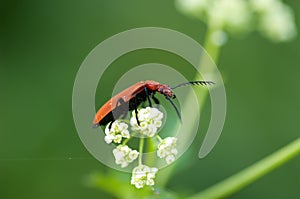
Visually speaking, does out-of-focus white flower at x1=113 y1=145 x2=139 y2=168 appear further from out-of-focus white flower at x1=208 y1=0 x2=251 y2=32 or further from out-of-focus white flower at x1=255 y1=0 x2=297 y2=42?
out-of-focus white flower at x1=255 y1=0 x2=297 y2=42

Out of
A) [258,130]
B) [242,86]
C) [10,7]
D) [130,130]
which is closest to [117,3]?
[10,7]

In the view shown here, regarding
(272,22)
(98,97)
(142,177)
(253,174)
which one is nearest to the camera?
(142,177)

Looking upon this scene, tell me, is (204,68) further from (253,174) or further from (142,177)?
(142,177)

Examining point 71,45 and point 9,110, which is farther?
point 71,45

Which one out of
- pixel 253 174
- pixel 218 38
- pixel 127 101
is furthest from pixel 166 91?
pixel 218 38

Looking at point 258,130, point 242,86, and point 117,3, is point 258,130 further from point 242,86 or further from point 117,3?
point 117,3

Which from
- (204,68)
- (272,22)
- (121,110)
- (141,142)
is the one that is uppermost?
(272,22)

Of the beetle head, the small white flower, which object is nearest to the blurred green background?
the small white flower
